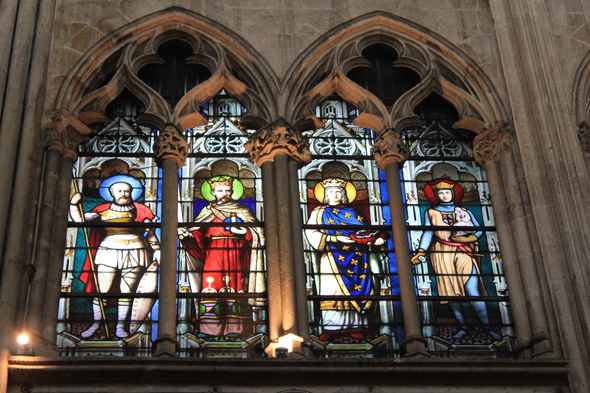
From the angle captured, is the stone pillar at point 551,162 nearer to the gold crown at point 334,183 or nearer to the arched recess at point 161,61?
the gold crown at point 334,183

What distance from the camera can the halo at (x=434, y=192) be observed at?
12250mm

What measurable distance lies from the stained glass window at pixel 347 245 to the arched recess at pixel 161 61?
0.87 m

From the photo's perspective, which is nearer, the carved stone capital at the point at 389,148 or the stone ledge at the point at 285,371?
the stone ledge at the point at 285,371

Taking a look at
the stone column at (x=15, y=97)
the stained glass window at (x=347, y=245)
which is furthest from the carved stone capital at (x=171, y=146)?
the stone column at (x=15, y=97)

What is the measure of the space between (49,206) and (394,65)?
182 inches

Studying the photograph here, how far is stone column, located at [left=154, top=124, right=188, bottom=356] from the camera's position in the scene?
10469 millimetres

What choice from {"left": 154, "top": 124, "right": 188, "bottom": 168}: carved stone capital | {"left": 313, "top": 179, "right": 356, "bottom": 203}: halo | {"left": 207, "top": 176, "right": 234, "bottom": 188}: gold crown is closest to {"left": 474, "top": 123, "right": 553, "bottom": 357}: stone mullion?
{"left": 313, "top": 179, "right": 356, "bottom": 203}: halo

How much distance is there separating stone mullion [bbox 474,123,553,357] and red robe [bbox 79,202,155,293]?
3.88 meters

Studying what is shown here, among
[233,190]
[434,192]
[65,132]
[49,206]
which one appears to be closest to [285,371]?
[233,190]

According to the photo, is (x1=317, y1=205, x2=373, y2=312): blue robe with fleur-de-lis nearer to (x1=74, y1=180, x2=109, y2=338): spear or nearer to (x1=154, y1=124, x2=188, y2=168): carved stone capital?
(x1=154, y1=124, x2=188, y2=168): carved stone capital

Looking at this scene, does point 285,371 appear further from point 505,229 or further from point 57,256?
point 505,229

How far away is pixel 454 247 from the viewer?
38.9ft

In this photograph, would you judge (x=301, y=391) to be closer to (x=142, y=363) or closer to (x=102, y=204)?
(x=142, y=363)

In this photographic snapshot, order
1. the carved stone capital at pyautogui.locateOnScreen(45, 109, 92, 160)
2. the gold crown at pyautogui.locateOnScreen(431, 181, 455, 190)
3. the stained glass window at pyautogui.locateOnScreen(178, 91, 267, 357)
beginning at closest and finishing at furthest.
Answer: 1. the stained glass window at pyautogui.locateOnScreen(178, 91, 267, 357)
2. the carved stone capital at pyautogui.locateOnScreen(45, 109, 92, 160)
3. the gold crown at pyautogui.locateOnScreen(431, 181, 455, 190)
